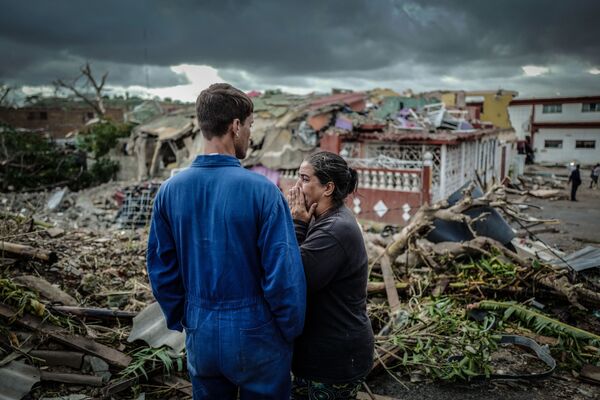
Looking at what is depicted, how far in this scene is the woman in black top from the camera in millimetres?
1918

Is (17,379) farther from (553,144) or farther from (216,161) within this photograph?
(553,144)

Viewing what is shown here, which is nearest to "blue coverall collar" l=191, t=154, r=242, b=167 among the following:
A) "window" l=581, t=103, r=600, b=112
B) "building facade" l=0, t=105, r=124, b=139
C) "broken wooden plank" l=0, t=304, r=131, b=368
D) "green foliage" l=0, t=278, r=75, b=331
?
"broken wooden plank" l=0, t=304, r=131, b=368

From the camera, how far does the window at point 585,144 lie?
→ 1152 inches

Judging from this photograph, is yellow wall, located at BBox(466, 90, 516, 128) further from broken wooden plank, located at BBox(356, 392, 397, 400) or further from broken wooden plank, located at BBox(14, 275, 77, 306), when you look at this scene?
broken wooden plank, located at BBox(14, 275, 77, 306)

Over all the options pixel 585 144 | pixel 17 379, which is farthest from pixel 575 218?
pixel 585 144

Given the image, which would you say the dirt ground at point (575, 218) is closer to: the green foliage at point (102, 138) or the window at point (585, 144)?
the window at point (585, 144)

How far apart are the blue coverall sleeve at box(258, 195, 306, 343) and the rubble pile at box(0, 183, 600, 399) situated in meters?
1.72

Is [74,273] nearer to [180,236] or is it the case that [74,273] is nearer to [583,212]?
[180,236]

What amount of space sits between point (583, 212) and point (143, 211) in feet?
45.8

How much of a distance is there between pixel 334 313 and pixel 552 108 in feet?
114

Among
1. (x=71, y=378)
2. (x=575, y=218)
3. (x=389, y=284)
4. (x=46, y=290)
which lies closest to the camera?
(x=71, y=378)

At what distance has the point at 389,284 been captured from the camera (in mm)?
4621

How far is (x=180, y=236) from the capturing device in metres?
1.84

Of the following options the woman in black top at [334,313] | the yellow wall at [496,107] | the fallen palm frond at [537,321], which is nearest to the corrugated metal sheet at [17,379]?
the woman in black top at [334,313]
